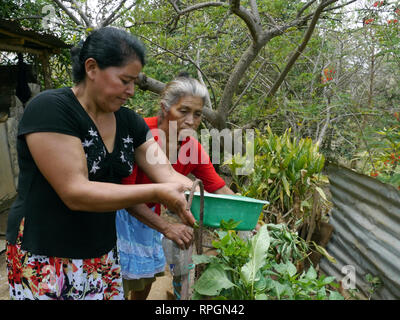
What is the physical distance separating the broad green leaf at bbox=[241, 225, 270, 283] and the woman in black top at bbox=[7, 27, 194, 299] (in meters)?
0.32

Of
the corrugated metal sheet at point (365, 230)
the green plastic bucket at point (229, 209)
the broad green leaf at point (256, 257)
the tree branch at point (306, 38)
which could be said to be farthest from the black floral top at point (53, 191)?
the tree branch at point (306, 38)

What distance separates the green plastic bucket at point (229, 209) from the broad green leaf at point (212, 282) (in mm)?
219

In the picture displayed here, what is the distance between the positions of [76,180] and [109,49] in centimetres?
51

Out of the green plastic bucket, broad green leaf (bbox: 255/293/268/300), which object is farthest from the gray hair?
broad green leaf (bbox: 255/293/268/300)

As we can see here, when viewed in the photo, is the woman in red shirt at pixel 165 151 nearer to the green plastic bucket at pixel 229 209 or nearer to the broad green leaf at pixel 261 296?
the green plastic bucket at pixel 229 209

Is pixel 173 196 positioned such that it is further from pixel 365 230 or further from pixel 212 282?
pixel 365 230

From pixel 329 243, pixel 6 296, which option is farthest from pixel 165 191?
pixel 6 296

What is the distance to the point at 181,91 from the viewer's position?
2.05 meters

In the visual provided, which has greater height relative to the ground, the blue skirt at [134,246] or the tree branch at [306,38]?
the tree branch at [306,38]

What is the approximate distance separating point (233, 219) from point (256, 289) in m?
0.31

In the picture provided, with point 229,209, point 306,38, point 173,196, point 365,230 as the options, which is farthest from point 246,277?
point 306,38

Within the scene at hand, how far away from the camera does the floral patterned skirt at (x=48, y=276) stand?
1.26m

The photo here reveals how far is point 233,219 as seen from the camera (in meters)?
1.45

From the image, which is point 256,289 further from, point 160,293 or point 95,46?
point 160,293
